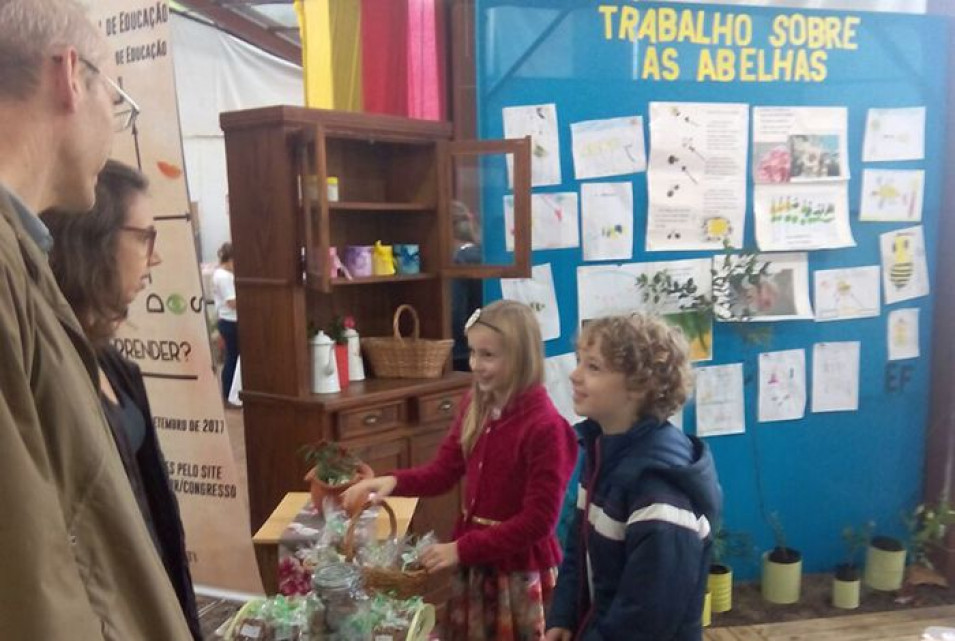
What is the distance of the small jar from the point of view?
155cm

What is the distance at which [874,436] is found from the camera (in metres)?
3.66

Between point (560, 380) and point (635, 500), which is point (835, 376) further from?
point (635, 500)

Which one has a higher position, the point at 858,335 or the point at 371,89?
the point at 371,89

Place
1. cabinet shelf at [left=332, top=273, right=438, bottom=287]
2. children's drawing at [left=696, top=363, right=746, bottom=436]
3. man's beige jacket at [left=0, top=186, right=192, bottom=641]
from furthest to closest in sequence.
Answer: children's drawing at [left=696, top=363, right=746, bottom=436]
cabinet shelf at [left=332, top=273, right=438, bottom=287]
man's beige jacket at [left=0, top=186, right=192, bottom=641]

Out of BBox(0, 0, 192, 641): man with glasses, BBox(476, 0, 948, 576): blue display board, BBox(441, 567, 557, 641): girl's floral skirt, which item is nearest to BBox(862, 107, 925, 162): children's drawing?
BBox(476, 0, 948, 576): blue display board

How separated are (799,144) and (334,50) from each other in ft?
6.90

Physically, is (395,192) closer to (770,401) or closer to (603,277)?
(603,277)

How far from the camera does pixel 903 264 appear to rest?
3590 millimetres

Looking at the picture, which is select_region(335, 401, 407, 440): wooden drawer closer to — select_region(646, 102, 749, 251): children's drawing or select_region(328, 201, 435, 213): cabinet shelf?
select_region(328, 201, 435, 213): cabinet shelf

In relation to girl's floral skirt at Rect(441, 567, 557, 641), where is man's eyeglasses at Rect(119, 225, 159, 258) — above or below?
above

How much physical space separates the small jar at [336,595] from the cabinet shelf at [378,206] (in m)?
1.69

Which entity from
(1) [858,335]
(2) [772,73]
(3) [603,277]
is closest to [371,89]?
(3) [603,277]

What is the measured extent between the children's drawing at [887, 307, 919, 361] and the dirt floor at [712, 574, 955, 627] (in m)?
1.03

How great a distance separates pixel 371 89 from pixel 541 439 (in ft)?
7.12
